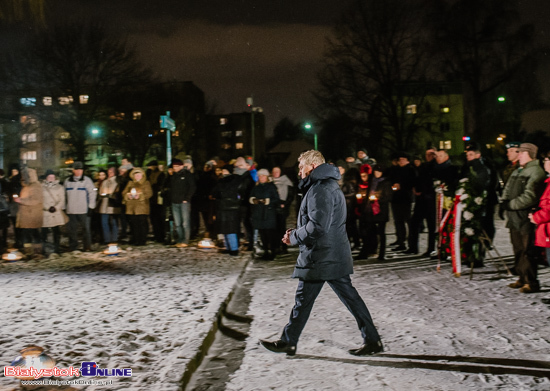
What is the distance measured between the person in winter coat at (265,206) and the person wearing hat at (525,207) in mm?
4703

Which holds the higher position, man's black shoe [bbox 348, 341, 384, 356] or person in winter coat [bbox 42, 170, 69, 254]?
person in winter coat [bbox 42, 170, 69, 254]

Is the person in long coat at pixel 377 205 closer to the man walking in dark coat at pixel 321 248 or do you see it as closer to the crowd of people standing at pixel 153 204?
the crowd of people standing at pixel 153 204

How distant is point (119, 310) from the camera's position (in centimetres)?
679

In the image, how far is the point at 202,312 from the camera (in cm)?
661

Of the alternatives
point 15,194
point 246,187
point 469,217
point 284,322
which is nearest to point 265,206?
point 246,187

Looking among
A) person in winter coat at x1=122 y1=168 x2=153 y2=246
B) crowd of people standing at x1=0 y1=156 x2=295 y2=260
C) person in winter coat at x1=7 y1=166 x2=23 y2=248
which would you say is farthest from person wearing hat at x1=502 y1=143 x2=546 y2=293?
person in winter coat at x1=7 y1=166 x2=23 y2=248

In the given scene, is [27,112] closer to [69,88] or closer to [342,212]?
[69,88]

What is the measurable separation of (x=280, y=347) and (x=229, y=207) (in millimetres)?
6435

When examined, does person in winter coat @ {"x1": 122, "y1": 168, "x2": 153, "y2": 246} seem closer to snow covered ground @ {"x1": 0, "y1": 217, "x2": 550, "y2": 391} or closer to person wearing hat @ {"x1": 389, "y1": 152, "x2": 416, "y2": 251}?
snow covered ground @ {"x1": 0, "y1": 217, "x2": 550, "y2": 391}

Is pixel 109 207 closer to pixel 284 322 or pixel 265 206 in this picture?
pixel 265 206

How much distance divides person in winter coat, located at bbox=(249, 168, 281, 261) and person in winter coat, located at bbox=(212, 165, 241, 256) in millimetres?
524

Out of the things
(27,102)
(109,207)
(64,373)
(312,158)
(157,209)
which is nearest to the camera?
(64,373)

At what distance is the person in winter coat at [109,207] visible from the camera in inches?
515

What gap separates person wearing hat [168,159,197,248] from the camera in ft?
40.9
